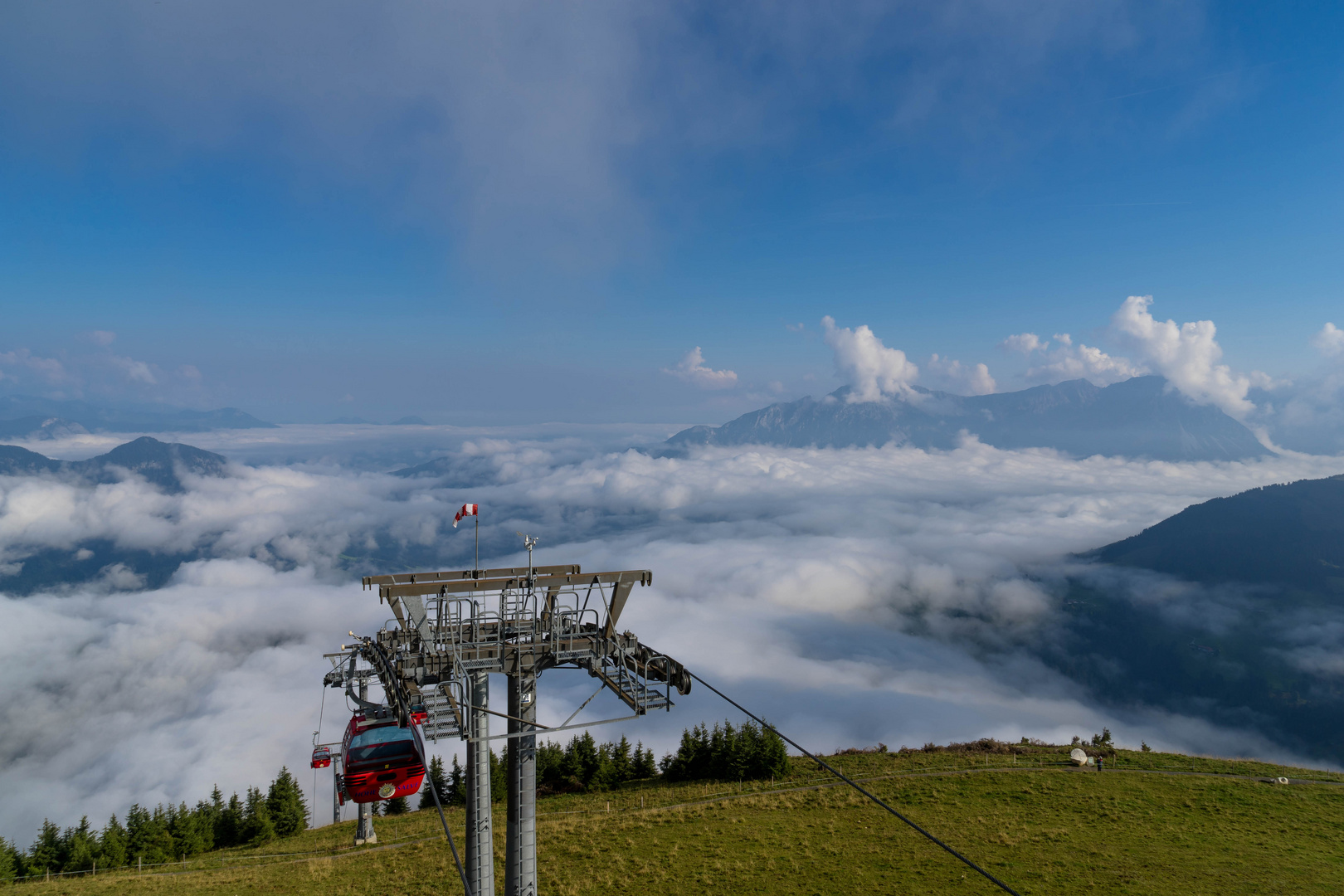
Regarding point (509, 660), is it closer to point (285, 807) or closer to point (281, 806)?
point (285, 807)

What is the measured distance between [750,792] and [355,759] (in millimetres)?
38547

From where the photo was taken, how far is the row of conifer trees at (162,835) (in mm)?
53406

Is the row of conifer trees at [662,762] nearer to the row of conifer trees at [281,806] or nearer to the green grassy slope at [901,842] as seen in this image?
the row of conifer trees at [281,806]

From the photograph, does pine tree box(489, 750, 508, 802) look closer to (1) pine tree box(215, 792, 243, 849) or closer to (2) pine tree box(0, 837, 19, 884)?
(1) pine tree box(215, 792, 243, 849)

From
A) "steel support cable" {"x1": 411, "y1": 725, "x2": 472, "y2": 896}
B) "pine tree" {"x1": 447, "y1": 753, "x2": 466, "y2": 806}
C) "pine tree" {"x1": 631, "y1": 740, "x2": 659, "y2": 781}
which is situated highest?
"steel support cable" {"x1": 411, "y1": 725, "x2": 472, "y2": 896}

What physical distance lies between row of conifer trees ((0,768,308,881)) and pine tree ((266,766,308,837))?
0.06 m

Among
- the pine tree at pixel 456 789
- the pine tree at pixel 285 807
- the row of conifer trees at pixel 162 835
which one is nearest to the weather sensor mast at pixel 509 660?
the pine tree at pixel 285 807

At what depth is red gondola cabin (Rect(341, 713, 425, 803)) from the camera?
25406 mm

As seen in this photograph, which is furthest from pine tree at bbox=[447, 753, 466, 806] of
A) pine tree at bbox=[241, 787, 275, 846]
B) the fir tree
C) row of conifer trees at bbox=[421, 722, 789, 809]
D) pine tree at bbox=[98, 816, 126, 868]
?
pine tree at bbox=[98, 816, 126, 868]

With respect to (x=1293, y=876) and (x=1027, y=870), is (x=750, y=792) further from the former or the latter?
(x=1293, y=876)

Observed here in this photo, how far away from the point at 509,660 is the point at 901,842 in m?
35.8

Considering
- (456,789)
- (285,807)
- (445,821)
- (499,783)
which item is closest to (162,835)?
(285,807)

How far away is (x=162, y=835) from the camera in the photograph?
55094mm

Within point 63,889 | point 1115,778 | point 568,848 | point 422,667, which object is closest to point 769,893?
point 568,848
